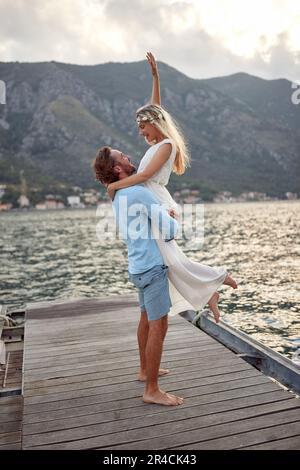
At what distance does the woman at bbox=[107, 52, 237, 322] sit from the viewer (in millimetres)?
3975

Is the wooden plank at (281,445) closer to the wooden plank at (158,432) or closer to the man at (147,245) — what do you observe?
the wooden plank at (158,432)

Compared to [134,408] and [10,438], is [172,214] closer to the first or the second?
[134,408]

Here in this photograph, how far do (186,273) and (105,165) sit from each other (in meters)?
1.27

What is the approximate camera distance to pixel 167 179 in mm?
4219

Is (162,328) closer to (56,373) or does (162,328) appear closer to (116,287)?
(56,373)

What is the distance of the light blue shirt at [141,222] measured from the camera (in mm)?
3936

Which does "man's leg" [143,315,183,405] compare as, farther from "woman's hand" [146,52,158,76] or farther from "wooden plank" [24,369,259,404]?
"woman's hand" [146,52,158,76]

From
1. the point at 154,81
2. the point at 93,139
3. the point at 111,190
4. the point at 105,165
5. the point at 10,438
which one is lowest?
the point at 10,438

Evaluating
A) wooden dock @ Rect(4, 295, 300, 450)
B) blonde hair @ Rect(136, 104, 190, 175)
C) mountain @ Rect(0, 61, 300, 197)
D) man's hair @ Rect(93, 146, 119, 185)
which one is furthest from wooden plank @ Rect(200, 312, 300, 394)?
mountain @ Rect(0, 61, 300, 197)

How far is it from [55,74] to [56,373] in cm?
20811

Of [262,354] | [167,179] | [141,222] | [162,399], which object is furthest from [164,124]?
[262,354]
